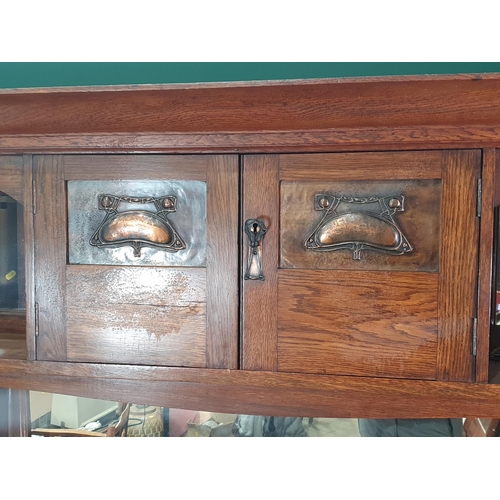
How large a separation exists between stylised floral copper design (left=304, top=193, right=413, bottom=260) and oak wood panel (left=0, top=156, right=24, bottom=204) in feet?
1.74

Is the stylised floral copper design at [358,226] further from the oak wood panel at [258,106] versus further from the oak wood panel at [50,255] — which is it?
the oak wood panel at [50,255]

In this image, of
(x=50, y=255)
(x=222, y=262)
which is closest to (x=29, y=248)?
(x=50, y=255)

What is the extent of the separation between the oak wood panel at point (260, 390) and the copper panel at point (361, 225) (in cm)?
20

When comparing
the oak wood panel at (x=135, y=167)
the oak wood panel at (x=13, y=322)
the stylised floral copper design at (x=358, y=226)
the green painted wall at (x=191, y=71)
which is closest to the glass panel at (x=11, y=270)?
the oak wood panel at (x=13, y=322)

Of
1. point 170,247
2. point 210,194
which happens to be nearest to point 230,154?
point 210,194

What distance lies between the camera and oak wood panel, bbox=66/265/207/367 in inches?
36.8

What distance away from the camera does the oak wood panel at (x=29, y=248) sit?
96 centimetres

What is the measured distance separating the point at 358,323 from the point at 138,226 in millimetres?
414

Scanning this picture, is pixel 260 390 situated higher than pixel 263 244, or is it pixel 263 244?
pixel 263 244

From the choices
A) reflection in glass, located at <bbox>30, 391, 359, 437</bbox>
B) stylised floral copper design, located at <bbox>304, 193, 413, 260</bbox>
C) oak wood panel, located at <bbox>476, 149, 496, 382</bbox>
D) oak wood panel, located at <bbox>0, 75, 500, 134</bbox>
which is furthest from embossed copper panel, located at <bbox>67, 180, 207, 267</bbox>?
oak wood panel, located at <bbox>476, 149, 496, 382</bbox>

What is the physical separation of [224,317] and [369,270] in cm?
26

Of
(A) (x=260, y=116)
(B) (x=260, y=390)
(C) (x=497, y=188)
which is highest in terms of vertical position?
(A) (x=260, y=116)

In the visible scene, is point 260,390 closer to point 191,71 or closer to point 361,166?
point 361,166

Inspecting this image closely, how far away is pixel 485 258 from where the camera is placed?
0.85 metres
